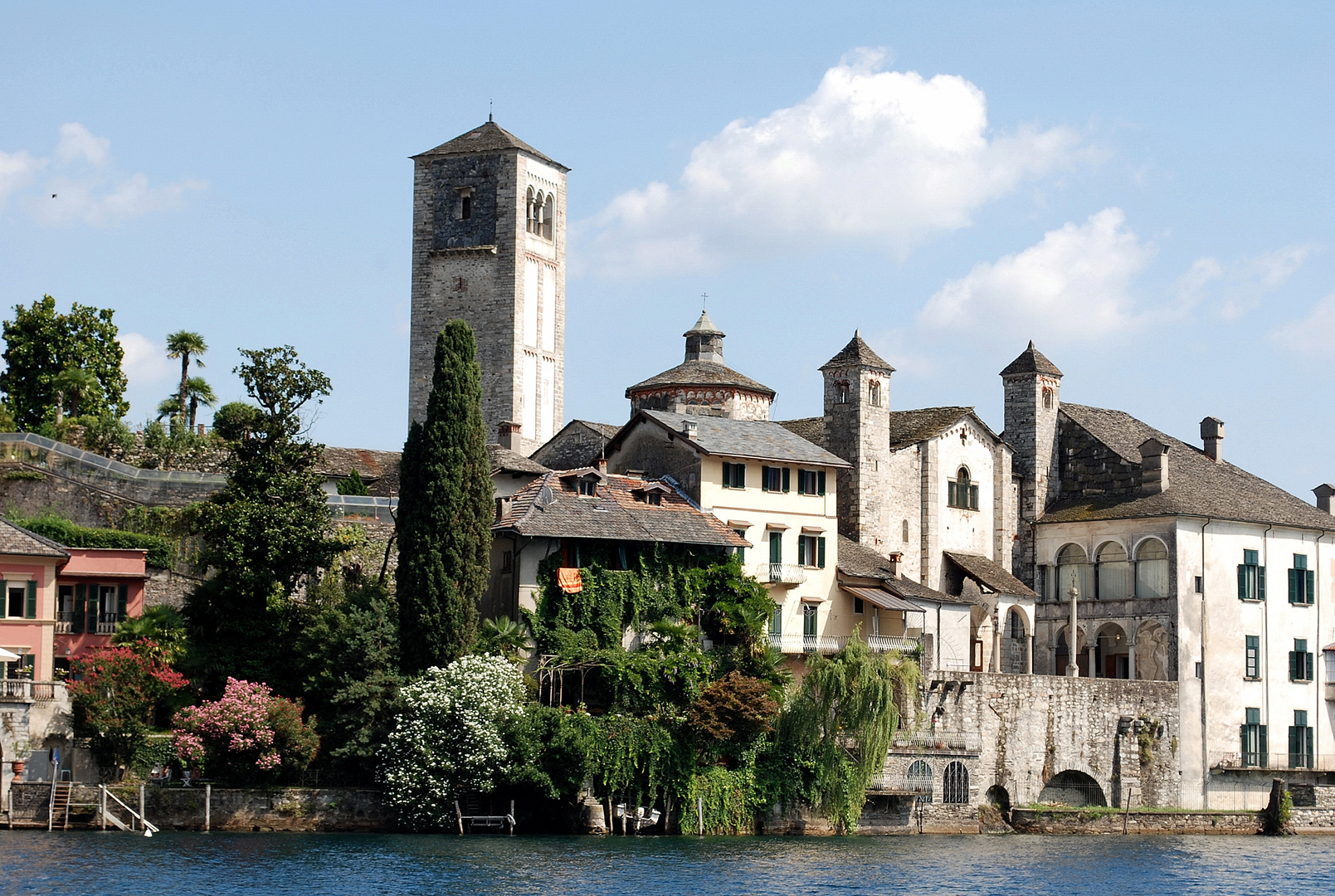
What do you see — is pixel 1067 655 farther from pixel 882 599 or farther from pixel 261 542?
pixel 261 542

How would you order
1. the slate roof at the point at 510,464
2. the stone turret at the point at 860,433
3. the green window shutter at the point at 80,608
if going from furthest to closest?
1. the stone turret at the point at 860,433
2. the slate roof at the point at 510,464
3. the green window shutter at the point at 80,608

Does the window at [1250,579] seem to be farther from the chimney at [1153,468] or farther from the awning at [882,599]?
the awning at [882,599]

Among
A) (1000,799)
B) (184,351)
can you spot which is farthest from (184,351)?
(1000,799)

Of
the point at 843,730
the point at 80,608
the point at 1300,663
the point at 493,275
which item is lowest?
the point at 843,730

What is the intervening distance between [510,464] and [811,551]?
11.0 m

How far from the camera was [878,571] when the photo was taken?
2761 inches

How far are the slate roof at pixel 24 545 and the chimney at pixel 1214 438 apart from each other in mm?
46674

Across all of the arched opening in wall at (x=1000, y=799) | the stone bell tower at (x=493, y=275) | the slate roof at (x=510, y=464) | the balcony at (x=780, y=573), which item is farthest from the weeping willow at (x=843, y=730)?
the stone bell tower at (x=493, y=275)

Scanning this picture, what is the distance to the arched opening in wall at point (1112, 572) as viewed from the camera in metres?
77.4

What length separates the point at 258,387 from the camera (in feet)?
205

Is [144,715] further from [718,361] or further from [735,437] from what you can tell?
[718,361]

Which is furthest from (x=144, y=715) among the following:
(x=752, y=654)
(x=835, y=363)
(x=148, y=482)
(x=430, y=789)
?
(x=835, y=363)

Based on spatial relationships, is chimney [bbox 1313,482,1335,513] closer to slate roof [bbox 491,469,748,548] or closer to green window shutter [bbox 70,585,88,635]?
slate roof [bbox 491,469,748,548]

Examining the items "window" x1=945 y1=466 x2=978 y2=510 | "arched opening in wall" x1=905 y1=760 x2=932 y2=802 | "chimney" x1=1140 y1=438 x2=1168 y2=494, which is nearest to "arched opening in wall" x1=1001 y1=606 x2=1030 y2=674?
"window" x1=945 y1=466 x2=978 y2=510
